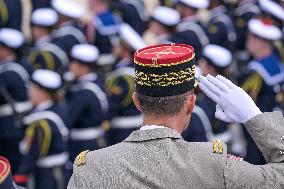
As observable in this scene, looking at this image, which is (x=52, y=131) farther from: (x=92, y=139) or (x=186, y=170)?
(x=186, y=170)

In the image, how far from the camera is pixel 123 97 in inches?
251

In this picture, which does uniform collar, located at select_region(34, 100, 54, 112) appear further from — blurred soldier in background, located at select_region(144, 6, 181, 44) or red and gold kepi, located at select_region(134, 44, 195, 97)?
red and gold kepi, located at select_region(134, 44, 195, 97)

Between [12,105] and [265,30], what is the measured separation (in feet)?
9.36

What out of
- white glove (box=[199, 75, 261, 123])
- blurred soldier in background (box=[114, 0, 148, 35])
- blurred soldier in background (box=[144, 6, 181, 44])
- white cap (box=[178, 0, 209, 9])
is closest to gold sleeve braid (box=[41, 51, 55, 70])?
blurred soldier in background (box=[144, 6, 181, 44])

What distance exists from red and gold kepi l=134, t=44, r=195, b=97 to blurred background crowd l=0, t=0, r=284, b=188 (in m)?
2.90

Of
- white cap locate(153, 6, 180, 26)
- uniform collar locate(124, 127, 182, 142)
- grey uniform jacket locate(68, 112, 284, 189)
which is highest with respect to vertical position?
uniform collar locate(124, 127, 182, 142)

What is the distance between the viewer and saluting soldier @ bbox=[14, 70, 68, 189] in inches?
216

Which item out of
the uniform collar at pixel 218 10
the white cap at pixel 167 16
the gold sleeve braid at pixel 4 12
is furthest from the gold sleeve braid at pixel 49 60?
the uniform collar at pixel 218 10

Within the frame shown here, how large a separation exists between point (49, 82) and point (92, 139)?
81 centimetres

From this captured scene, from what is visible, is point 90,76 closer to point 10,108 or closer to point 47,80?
point 47,80

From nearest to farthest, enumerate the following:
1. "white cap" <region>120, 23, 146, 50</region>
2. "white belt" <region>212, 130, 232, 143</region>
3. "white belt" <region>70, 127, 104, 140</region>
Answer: "white belt" <region>70, 127, 104, 140</region> < "white belt" <region>212, 130, 232, 143</region> < "white cap" <region>120, 23, 146, 50</region>

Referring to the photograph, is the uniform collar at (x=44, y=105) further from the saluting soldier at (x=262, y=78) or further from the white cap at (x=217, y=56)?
the saluting soldier at (x=262, y=78)

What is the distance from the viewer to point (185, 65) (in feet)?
8.77

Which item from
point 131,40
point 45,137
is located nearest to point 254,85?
point 131,40
